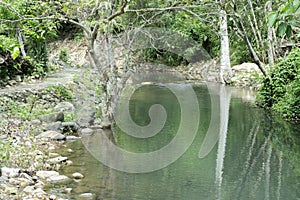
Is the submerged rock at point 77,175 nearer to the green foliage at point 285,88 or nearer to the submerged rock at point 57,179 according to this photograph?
the submerged rock at point 57,179

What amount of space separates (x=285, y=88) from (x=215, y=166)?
16.6 ft

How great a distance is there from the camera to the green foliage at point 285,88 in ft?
30.1

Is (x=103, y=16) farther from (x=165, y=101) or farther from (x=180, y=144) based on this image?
(x=165, y=101)

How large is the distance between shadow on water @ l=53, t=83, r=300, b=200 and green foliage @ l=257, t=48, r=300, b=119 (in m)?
0.41

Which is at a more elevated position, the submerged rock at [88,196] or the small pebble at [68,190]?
the small pebble at [68,190]

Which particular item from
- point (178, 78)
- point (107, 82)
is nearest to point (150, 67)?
point (178, 78)

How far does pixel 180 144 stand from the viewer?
6824mm

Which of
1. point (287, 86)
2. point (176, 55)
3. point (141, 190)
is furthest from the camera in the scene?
point (176, 55)

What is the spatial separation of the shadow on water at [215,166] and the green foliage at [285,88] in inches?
16.2

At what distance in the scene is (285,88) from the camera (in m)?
9.95

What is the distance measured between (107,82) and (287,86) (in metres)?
4.64

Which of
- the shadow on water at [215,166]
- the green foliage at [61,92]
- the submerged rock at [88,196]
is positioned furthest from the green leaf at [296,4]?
the green foliage at [61,92]

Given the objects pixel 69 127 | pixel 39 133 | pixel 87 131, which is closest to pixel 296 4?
pixel 39 133

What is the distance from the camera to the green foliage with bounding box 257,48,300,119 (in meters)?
9.18
